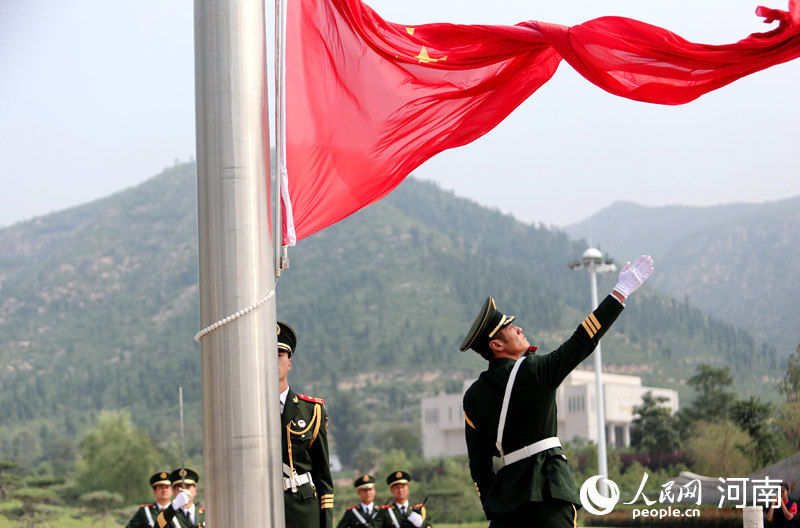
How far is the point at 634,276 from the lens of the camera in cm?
356

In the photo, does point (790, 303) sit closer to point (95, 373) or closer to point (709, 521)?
point (95, 373)

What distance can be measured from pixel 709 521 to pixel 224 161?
21.3m

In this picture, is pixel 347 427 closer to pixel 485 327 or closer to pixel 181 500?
pixel 181 500

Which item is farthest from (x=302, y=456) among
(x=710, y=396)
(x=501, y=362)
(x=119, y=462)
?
(x=119, y=462)

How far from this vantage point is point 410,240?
390ft

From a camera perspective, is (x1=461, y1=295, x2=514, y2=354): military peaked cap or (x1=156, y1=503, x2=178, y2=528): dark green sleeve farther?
(x1=156, y1=503, x2=178, y2=528): dark green sleeve

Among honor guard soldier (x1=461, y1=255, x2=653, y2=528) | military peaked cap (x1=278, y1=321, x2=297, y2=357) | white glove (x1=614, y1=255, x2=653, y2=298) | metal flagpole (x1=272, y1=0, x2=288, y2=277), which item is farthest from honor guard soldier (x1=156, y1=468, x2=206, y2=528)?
white glove (x1=614, y1=255, x2=653, y2=298)

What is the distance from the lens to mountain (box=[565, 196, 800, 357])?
3561 inches

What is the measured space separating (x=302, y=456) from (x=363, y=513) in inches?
231

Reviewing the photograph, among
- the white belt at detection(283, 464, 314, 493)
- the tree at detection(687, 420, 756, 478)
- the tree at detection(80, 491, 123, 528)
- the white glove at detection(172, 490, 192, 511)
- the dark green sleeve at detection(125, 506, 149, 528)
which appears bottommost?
the tree at detection(80, 491, 123, 528)

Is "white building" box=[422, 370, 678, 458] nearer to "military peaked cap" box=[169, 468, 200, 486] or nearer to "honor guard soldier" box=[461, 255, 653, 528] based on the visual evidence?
"military peaked cap" box=[169, 468, 200, 486]

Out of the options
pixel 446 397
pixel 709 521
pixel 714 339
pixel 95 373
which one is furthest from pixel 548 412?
pixel 95 373

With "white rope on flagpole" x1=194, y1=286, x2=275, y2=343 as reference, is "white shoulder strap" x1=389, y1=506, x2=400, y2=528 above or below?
below

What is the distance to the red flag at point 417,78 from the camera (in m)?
3.86
